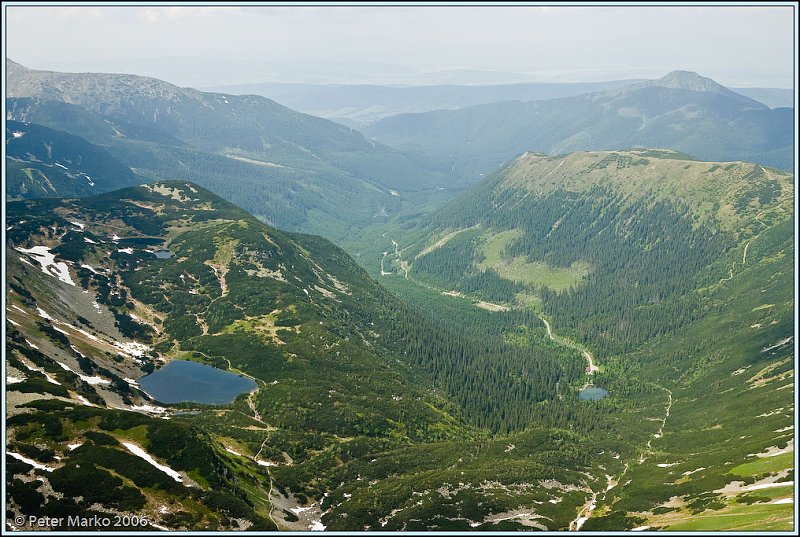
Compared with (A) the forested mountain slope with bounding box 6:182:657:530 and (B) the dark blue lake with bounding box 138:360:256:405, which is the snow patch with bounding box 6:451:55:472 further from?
(B) the dark blue lake with bounding box 138:360:256:405

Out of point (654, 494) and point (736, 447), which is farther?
point (736, 447)

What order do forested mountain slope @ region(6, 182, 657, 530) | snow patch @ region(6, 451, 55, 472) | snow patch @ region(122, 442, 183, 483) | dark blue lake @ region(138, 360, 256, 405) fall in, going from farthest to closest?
dark blue lake @ region(138, 360, 256, 405), snow patch @ region(122, 442, 183, 483), forested mountain slope @ region(6, 182, 657, 530), snow patch @ region(6, 451, 55, 472)

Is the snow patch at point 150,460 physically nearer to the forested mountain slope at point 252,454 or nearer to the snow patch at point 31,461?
the forested mountain slope at point 252,454

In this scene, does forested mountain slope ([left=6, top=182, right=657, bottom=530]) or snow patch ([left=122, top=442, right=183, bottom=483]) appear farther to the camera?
snow patch ([left=122, top=442, right=183, bottom=483])

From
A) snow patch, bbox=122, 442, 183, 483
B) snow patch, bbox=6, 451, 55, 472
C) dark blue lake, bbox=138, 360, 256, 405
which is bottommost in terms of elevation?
dark blue lake, bbox=138, 360, 256, 405

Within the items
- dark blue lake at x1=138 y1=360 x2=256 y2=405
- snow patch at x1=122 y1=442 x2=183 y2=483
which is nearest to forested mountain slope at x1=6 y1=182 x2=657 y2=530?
snow patch at x1=122 y1=442 x2=183 y2=483

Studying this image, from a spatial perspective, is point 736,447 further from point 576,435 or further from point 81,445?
point 81,445

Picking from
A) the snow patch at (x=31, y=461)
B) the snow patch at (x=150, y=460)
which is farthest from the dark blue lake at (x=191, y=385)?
the snow patch at (x=31, y=461)

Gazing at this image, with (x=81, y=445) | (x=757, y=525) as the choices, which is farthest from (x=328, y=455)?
(x=757, y=525)
